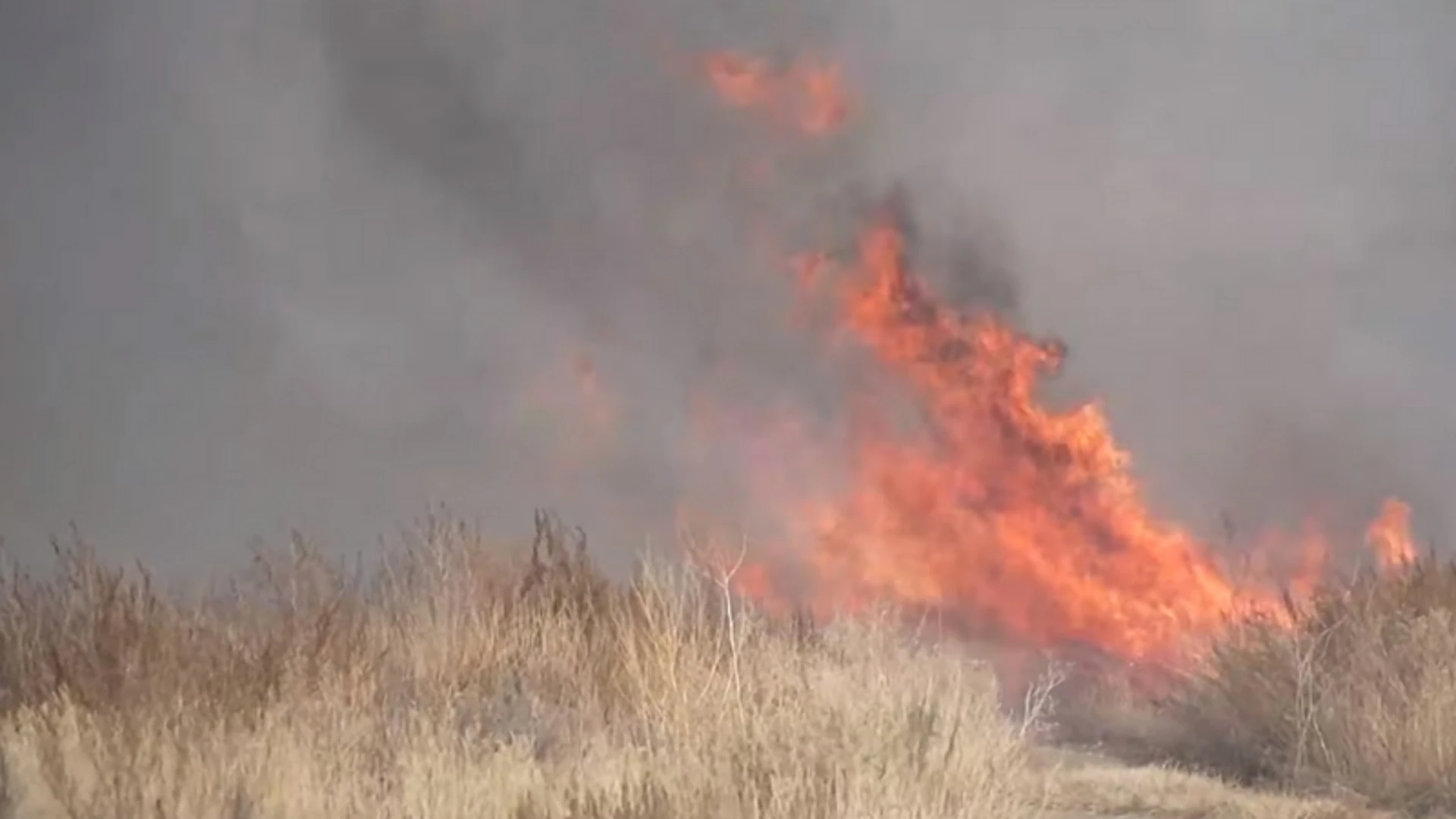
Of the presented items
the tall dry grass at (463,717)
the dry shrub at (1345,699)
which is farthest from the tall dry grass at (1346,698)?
the tall dry grass at (463,717)

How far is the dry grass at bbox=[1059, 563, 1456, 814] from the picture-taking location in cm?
1209

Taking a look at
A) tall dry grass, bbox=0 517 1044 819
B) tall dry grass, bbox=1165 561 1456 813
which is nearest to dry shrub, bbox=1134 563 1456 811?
tall dry grass, bbox=1165 561 1456 813

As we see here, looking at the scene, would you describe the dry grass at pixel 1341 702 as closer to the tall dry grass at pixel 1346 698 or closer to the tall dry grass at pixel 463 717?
the tall dry grass at pixel 1346 698

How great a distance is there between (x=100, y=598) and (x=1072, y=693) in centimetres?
1376

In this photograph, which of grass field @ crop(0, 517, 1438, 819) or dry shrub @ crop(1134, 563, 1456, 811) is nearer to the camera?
grass field @ crop(0, 517, 1438, 819)

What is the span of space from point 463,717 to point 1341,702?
25.7 ft

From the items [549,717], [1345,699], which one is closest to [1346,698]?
[1345,699]

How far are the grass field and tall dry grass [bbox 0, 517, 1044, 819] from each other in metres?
0.02

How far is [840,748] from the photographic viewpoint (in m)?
7.64

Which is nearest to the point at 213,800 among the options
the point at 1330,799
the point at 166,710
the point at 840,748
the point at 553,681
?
the point at 166,710

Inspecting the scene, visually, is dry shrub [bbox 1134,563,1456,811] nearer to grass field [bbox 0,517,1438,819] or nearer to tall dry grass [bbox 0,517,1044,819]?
grass field [bbox 0,517,1438,819]

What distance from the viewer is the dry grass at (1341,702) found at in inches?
476

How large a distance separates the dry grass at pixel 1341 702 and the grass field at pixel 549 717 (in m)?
0.04

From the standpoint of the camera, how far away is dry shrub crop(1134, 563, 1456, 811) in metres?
12.1
